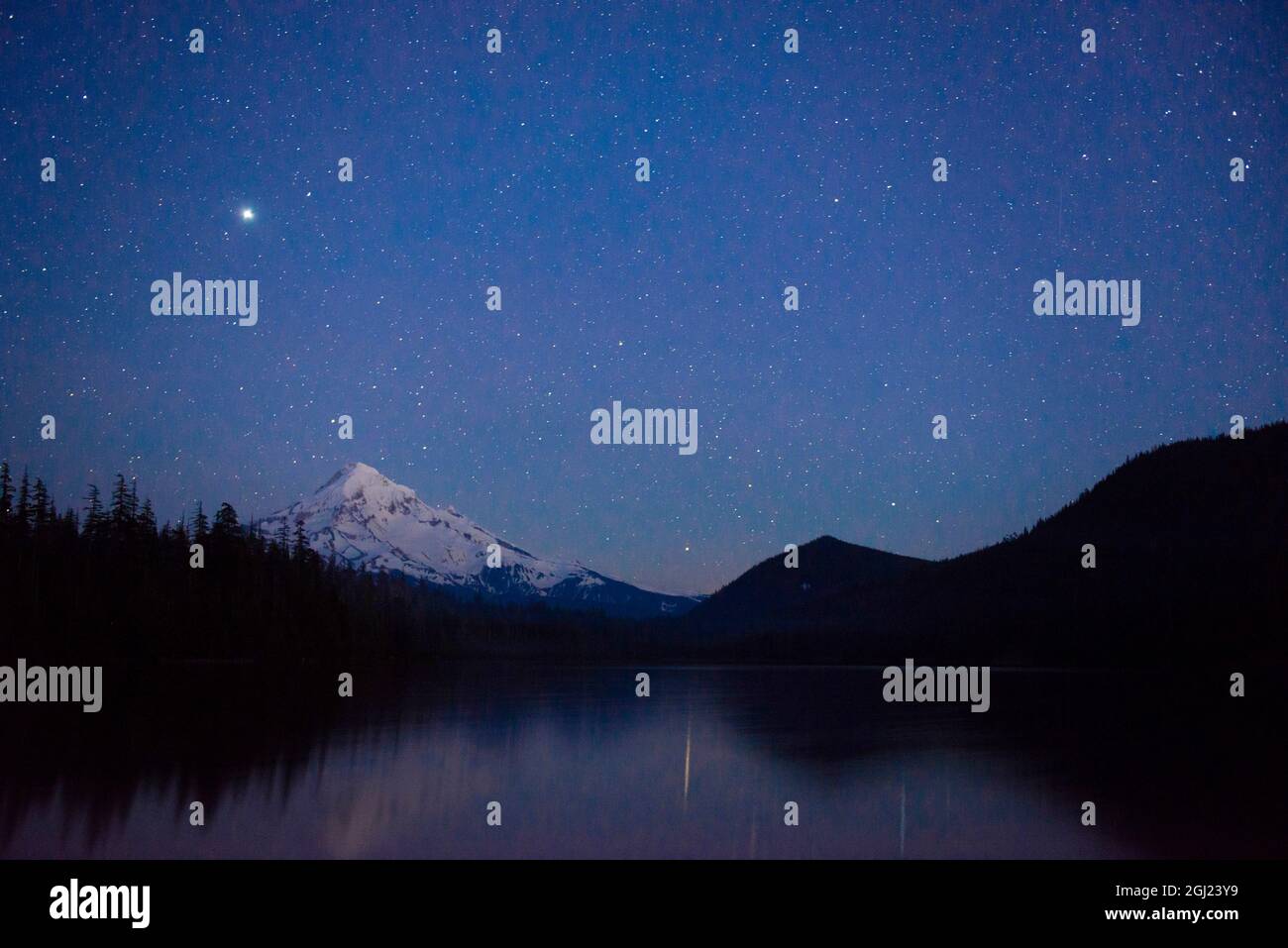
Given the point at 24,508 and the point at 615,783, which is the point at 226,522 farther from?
the point at 615,783

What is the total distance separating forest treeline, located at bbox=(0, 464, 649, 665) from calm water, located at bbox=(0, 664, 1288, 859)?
1179 inches

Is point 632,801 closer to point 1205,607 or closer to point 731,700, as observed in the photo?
point 731,700

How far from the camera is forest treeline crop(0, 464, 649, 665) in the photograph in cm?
7094

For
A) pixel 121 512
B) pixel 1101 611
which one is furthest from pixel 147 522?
pixel 1101 611

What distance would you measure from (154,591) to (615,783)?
2451 inches

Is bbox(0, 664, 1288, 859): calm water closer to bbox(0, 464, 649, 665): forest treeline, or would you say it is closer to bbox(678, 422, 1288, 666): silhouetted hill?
bbox(0, 464, 649, 665): forest treeline

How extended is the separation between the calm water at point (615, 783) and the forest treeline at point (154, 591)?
98.3 feet

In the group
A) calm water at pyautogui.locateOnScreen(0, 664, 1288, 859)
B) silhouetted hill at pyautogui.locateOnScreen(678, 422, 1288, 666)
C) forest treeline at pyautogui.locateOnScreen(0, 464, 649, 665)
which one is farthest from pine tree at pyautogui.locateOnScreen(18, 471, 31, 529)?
silhouetted hill at pyautogui.locateOnScreen(678, 422, 1288, 666)

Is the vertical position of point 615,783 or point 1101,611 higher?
point 1101,611

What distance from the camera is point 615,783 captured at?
25469 millimetres

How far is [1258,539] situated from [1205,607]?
157 ft
